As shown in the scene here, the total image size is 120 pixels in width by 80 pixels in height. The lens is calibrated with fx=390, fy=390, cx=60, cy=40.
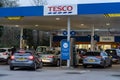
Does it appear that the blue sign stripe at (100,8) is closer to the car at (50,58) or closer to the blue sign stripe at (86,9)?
the blue sign stripe at (86,9)

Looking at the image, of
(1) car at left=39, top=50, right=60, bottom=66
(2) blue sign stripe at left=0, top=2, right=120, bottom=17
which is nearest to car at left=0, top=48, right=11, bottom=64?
(1) car at left=39, top=50, right=60, bottom=66

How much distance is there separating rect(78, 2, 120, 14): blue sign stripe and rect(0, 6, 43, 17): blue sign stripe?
3.41m

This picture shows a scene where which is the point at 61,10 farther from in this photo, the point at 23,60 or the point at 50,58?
the point at 23,60

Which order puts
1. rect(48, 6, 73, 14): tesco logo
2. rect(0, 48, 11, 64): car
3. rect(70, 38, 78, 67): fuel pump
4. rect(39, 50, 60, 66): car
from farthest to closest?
rect(0, 48, 11, 64): car, rect(39, 50, 60, 66): car, rect(70, 38, 78, 67): fuel pump, rect(48, 6, 73, 14): tesco logo

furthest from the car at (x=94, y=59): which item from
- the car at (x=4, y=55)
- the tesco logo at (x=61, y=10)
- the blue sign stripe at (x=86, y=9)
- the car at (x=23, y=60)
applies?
the car at (x=4, y=55)

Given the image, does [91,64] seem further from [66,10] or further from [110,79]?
[110,79]

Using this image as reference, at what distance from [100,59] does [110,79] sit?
10.2m

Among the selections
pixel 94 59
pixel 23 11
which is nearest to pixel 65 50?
pixel 94 59

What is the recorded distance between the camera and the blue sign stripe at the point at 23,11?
99.5 feet

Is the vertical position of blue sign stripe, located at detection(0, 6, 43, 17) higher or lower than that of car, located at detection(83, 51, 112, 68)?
higher

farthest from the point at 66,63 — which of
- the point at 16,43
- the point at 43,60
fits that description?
the point at 16,43

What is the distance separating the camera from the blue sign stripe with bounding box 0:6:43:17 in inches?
1194

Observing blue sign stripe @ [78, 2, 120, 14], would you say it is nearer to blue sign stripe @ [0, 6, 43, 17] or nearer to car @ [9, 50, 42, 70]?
blue sign stripe @ [0, 6, 43, 17]

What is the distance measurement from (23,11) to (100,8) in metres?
6.33
